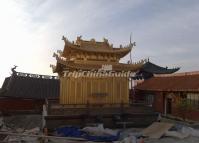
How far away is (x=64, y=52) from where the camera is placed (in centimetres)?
2242

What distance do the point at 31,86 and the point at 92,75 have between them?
10.7 metres

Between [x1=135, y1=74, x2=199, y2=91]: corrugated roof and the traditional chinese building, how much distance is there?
4.99m

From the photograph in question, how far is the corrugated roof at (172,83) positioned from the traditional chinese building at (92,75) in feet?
16.4

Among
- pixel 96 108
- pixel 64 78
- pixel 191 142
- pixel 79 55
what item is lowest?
pixel 191 142

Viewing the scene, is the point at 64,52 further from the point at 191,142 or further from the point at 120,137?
the point at 191,142

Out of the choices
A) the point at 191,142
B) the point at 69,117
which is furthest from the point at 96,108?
the point at 191,142

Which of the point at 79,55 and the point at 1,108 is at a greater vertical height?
the point at 79,55

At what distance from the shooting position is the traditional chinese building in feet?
66.1

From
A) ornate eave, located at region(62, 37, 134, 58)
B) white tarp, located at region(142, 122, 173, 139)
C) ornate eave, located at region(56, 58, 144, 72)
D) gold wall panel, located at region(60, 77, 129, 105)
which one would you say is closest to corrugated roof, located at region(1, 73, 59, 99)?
ornate eave, located at region(62, 37, 134, 58)

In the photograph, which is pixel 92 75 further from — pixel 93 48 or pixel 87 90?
pixel 93 48

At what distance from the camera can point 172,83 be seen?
2705cm

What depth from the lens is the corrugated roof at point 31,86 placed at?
27.3m

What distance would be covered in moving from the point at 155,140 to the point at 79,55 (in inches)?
355

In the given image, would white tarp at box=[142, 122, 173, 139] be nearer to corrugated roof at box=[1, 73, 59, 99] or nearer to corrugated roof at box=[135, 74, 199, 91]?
corrugated roof at box=[135, 74, 199, 91]
